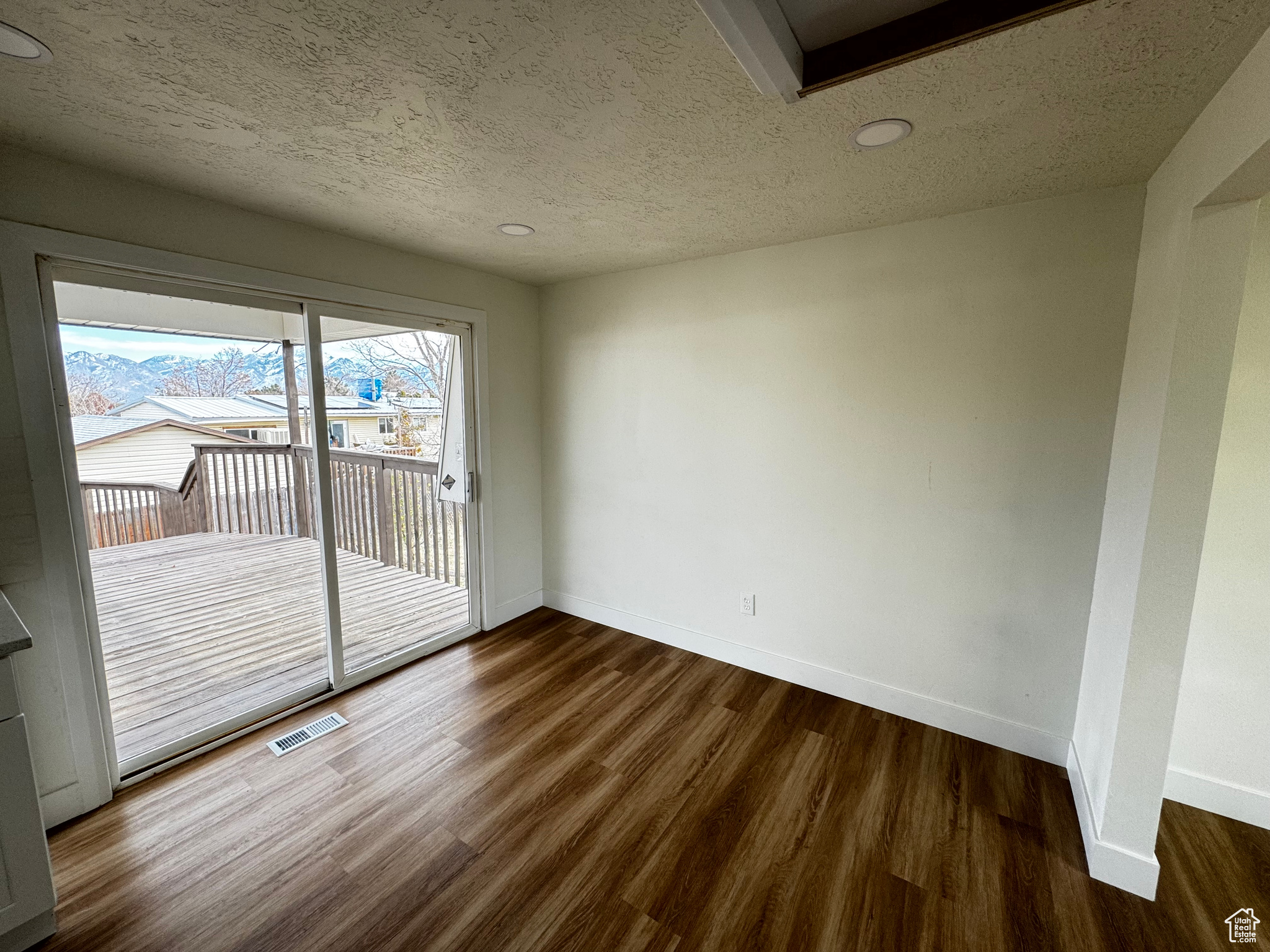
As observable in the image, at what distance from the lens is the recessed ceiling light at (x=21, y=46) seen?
107 cm

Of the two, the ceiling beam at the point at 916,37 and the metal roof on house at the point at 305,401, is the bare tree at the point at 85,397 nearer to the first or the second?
the metal roof on house at the point at 305,401

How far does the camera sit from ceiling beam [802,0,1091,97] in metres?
1.02

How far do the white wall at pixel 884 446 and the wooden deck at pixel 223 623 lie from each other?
183 cm

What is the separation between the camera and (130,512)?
2.31 m

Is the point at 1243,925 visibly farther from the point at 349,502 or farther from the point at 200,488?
the point at 349,502

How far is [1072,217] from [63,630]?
4.17m

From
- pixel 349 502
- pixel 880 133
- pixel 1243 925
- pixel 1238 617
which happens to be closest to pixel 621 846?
pixel 1243 925

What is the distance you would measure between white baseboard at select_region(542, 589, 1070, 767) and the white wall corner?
8.60ft

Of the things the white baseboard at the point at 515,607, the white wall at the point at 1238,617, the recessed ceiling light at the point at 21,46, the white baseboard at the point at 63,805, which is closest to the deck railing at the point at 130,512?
the white baseboard at the point at 63,805

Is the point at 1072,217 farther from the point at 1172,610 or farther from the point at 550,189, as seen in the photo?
the point at 550,189

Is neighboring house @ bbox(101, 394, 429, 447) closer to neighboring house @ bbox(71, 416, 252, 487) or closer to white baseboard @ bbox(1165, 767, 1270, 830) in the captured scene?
neighboring house @ bbox(71, 416, 252, 487)

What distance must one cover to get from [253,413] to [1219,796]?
177 inches

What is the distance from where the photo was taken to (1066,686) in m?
2.13

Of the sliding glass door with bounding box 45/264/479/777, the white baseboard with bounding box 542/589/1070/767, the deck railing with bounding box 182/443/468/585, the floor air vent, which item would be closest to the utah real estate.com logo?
the white baseboard with bounding box 542/589/1070/767
